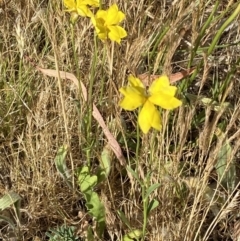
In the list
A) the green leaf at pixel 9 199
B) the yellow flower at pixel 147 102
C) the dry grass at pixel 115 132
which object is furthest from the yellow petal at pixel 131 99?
the green leaf at pixel 9 199

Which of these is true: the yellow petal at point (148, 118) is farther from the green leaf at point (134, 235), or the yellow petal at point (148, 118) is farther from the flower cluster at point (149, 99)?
the green leaf at point (134, 235)

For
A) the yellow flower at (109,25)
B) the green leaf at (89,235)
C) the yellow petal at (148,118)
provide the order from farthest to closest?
the green leaf at (89,235), the yellow flower at (109,25), the yellow petal at (148,118)

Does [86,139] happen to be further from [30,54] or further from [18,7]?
[18,7]

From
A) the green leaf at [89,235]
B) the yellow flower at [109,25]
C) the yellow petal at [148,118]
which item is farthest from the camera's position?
the green leaf at [89,235]

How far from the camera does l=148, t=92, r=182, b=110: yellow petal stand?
0.75 meters

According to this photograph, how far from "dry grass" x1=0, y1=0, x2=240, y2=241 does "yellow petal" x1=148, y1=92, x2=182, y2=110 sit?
0.12 m

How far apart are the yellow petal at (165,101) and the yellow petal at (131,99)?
14mm

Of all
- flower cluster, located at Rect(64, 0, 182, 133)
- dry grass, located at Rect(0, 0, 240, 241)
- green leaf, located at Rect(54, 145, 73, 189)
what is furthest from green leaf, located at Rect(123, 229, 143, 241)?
flower cluster, located at Rect(64, 0, 182, 133)

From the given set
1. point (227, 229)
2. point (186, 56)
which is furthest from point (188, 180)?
point (186, 56)

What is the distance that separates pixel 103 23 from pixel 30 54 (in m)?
0.37

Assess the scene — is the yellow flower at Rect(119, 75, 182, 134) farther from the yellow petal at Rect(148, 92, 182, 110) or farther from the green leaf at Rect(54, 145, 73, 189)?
the green leaf at Rect(54, 145, 73, 189)

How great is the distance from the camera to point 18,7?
4.17 ft

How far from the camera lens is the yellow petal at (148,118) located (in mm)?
746

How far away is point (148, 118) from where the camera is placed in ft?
2.46
